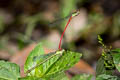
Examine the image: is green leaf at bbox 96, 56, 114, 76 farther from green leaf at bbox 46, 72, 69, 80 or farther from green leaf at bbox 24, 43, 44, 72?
green leaf at bbox 24, 43, 44, 72

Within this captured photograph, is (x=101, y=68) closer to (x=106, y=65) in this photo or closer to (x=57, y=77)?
(x=106, y=65)

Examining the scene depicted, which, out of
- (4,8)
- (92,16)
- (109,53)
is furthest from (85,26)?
(109,53)

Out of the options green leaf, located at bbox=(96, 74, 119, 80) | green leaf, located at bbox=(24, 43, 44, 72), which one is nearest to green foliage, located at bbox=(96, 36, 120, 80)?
green leaf, located at bbox=(96, 74, 119, 80)

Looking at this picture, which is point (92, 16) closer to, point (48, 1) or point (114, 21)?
point (114, 21)

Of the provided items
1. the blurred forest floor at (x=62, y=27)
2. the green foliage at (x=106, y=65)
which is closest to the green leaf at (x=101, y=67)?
the green foliage at (x=106, y=65)

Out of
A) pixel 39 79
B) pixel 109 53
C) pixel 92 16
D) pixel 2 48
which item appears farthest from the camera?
pixel 92 16

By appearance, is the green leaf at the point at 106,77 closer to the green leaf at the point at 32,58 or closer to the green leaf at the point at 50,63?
the green leaf at the point at 50,63
